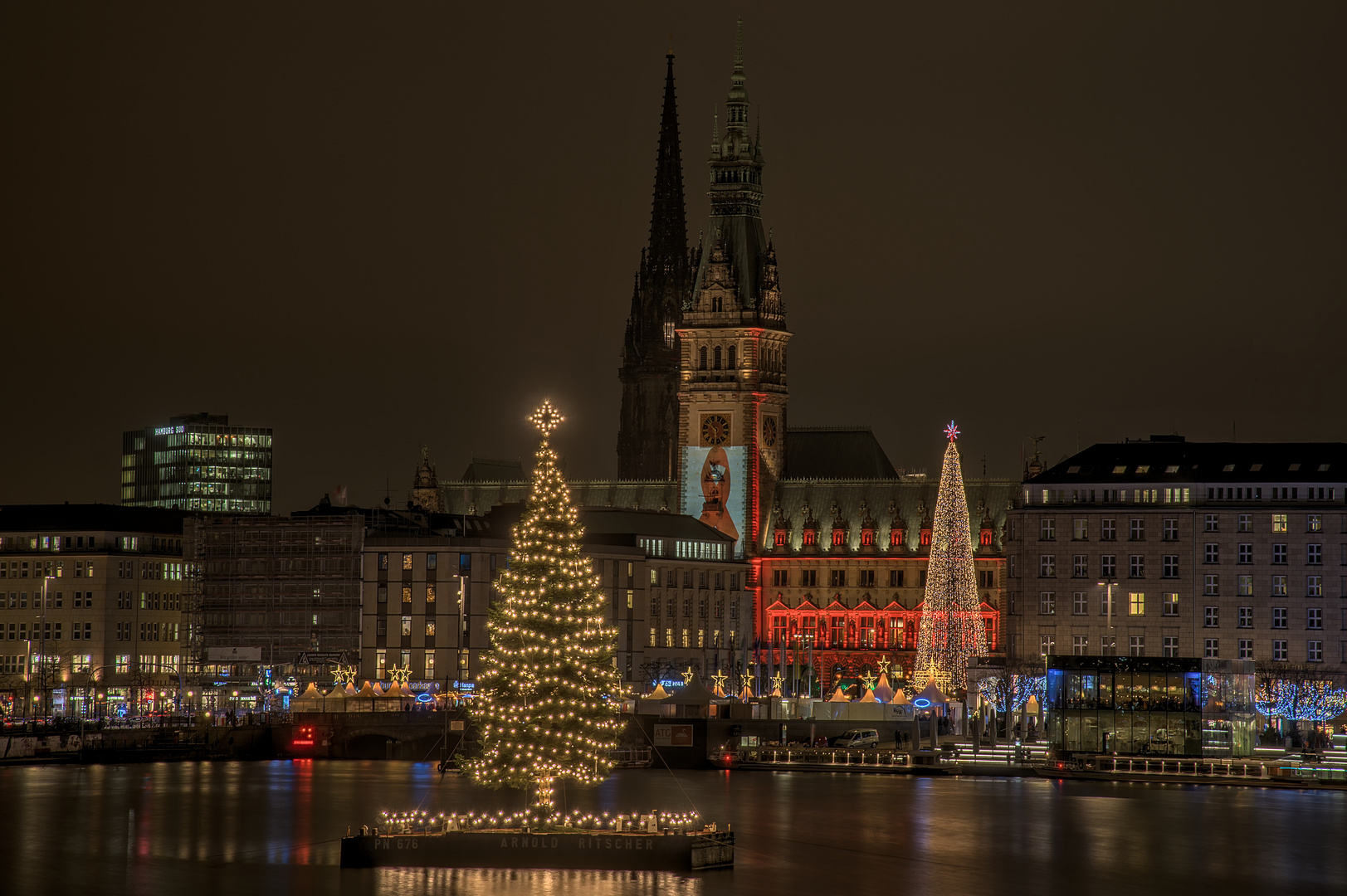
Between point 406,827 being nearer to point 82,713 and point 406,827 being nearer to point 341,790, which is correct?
point 341,790

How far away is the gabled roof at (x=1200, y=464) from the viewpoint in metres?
190

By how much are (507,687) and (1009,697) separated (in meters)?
91.9

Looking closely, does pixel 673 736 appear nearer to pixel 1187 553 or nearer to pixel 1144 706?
pixel 1144 706

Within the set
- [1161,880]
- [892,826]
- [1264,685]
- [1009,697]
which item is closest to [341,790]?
[892,826]

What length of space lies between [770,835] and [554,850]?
1608 cm

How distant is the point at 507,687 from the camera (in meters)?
77.5

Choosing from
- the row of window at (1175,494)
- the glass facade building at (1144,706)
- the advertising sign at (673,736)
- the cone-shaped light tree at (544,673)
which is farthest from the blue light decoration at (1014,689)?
the cone-shaped light tree at (544,673)

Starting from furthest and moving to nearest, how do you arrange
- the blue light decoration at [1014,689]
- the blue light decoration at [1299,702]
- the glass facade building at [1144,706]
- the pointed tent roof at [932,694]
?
the blue light decoration at [1014,689], the blue light decoration at [1299,702], the pointed tent roof at [932,694], the glass facade building at [1144,706]

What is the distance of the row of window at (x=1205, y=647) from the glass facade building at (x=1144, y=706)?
5408 centimetres

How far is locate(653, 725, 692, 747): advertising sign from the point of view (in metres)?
140

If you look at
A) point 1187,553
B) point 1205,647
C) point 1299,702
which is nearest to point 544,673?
point 1299,702

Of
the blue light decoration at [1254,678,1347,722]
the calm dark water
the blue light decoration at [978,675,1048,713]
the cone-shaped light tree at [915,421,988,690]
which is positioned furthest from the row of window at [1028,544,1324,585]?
the calm dark water

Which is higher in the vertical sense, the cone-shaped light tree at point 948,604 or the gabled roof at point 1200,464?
the gabled roof at point 1200,464

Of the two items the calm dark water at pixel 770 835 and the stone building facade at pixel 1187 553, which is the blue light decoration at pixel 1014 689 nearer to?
the stone building facade at pixel 1187 553
